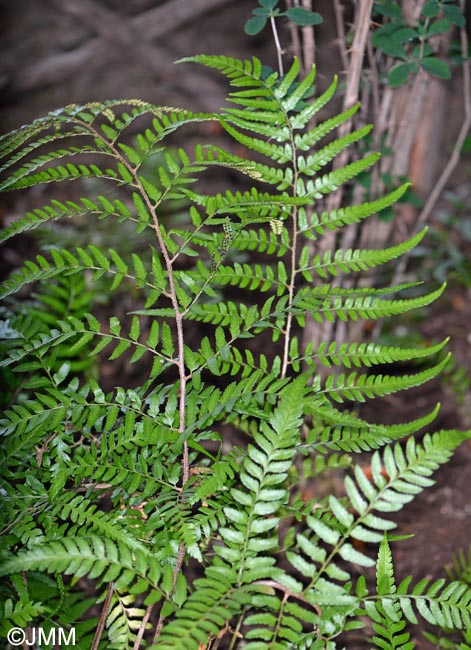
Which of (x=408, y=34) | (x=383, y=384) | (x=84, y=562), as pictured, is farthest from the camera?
(x=408, y=34)

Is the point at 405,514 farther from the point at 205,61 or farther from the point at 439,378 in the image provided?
the point at 205,61

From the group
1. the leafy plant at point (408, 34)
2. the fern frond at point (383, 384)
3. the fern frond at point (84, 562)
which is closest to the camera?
the fern frond at point (84, 562)

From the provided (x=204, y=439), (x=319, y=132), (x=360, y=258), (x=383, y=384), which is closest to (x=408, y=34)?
(x=319, y=132)

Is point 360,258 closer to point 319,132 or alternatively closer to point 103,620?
point 319,132

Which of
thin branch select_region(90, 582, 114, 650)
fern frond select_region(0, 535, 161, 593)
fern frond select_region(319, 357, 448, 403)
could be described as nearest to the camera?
fern frond select_region(0, 535, 161, 593)

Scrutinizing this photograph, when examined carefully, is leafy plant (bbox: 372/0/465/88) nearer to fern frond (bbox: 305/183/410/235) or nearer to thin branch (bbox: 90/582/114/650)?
fern frond (bbox: 305/183/410/235)

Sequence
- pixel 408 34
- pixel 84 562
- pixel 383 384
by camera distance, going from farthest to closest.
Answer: pixel 408 34
pixel 383 384
pixel 84 562

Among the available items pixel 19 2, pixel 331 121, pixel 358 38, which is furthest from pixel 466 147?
pixel 19 2

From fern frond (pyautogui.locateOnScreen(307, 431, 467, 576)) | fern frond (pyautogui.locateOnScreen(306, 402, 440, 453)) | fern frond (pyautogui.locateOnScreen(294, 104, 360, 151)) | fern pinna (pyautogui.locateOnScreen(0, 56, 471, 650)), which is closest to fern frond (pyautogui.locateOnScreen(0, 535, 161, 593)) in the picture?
fern pinna (pyautogui.locateOnScreen(0, 56, 471, 650))

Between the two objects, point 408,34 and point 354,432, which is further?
point 408,34

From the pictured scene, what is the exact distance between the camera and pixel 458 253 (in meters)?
2.78

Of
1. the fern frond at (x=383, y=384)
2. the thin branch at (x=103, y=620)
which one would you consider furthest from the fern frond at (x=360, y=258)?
the thin branch at (x=103, y=620)

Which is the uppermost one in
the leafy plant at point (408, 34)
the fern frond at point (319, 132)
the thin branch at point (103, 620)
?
the leafy plant at point (408, 34)

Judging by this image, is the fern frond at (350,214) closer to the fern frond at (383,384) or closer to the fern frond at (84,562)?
the fern frond at (383,384)
